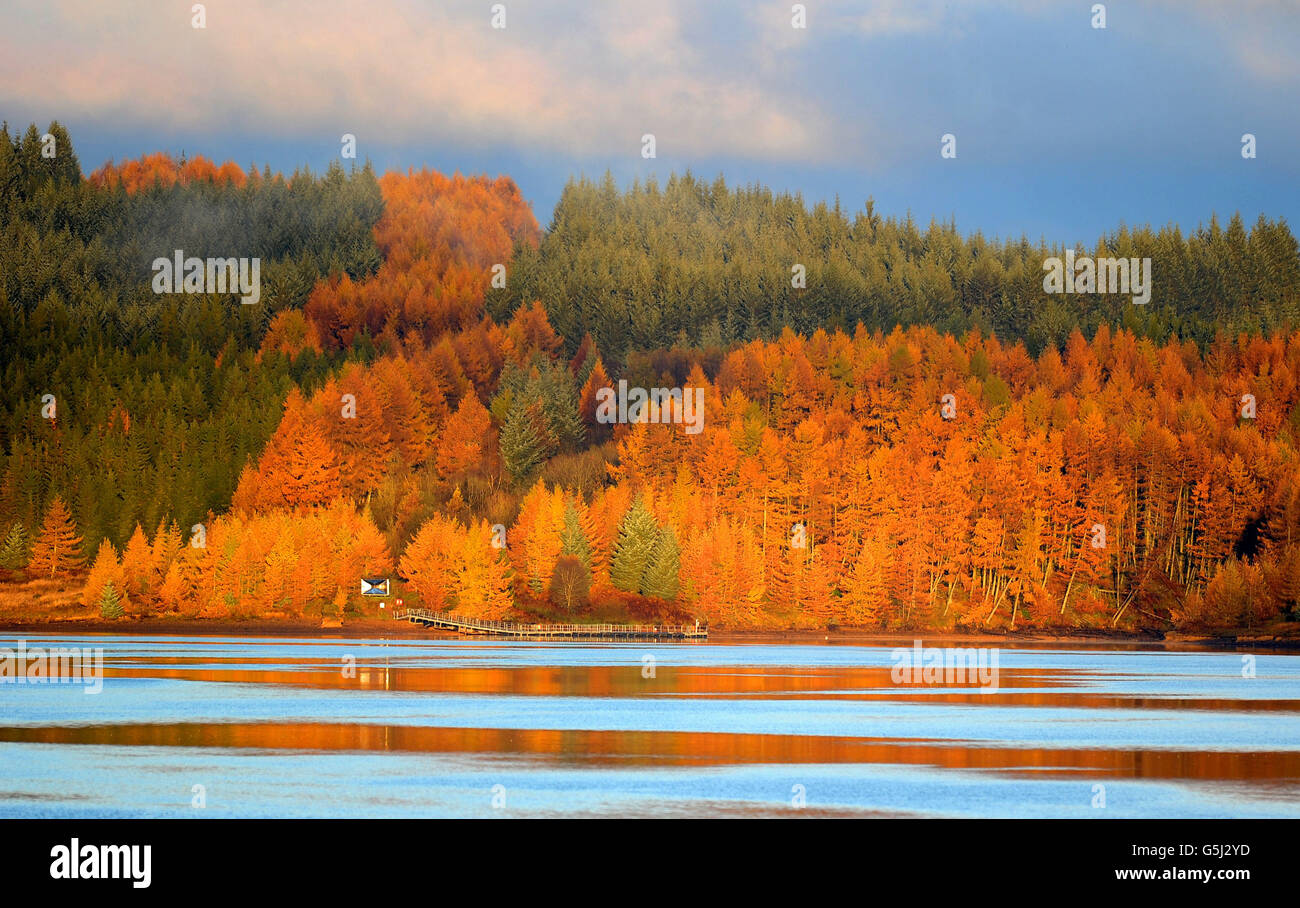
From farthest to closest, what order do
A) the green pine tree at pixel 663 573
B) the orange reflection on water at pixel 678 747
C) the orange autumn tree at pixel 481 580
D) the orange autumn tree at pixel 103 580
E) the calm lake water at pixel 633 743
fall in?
the orange autumn tree at pixel 103 580
the green pine tree at pixel 663 573
the orange autumn tree at pixel 481 580
the orange reflection on water at pixel 678 747
the calm lake water at pixel 633 743

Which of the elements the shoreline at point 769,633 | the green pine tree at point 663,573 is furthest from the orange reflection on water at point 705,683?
the green pine tree at point 663,573

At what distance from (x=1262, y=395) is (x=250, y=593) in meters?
130

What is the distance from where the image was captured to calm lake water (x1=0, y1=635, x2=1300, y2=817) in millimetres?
41969

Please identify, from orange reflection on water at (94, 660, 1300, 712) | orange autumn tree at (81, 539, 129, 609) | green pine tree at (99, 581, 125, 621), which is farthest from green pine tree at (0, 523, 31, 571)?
orange reflection on water at (94, 660, 1300, 712)

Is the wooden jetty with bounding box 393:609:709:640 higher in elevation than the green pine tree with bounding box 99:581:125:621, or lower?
lower

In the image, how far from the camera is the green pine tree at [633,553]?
15050cm

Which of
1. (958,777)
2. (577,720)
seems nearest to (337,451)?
(577,720)

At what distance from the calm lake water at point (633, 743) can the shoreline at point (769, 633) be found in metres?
44.4

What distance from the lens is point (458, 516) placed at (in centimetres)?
16650

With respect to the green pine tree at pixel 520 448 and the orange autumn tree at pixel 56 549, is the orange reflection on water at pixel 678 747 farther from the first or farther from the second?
the green pine tree at pixel 520 448

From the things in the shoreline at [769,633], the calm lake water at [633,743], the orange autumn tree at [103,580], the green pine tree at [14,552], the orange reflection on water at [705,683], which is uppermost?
the green pine tree at [14,552]

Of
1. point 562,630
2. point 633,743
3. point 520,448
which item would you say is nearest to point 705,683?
point 633,743

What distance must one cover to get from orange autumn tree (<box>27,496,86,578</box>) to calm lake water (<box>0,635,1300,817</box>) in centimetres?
8169

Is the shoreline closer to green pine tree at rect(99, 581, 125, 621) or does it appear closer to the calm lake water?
green pine tree at rect(99, 581, 125, 621)
